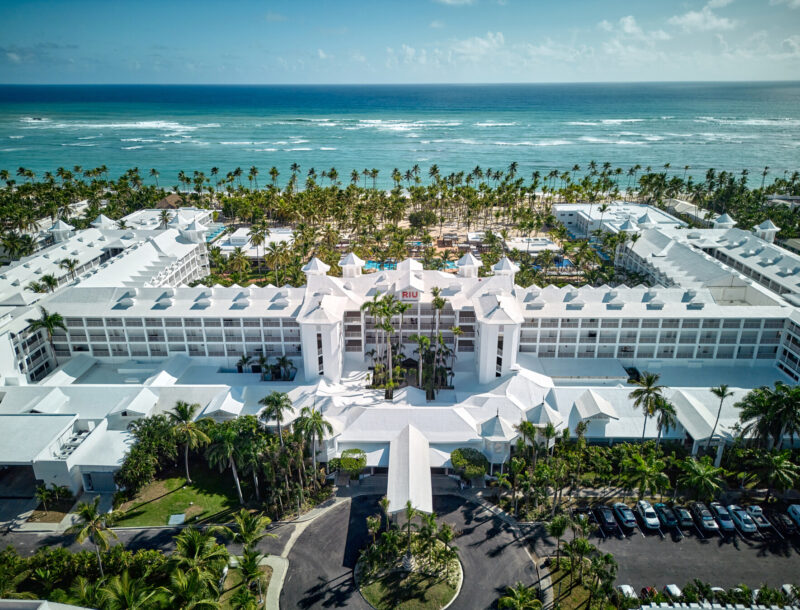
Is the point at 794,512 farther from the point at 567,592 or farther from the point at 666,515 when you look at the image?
the point at 567,592

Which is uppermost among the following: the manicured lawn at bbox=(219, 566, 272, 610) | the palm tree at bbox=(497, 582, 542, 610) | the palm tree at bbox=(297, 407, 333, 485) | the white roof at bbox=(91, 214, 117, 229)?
the white roof at bbox=(91, 214, 117, 229)

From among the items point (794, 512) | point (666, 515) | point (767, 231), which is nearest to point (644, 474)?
point (666, 515)

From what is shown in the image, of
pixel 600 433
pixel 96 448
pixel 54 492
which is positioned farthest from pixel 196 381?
pixel 600 433

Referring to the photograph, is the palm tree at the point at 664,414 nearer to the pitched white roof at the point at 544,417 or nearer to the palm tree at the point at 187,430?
the pitched white roof at the point at 544,417

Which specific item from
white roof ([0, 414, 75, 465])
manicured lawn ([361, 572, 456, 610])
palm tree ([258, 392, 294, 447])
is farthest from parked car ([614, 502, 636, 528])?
white roof ([0, 414, 75, 465])

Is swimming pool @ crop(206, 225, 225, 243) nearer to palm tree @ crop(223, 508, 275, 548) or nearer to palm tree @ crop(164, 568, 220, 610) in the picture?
palm tree @ crop(223, 508, 275, 548)
